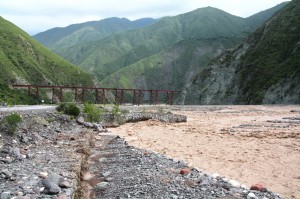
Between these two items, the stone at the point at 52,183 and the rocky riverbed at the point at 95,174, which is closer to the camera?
the stone at the point at 52,183

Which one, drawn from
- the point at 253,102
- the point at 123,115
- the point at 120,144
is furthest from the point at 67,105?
the point at 253,102

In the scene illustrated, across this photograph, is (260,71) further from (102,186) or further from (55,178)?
(55,178)

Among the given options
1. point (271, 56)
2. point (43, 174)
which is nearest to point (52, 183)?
point (43, 174)

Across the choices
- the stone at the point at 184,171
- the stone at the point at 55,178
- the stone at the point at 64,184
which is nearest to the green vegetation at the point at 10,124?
the stone at the point at 55,178

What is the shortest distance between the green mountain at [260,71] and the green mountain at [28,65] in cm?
5730

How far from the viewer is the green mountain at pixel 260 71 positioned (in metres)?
106

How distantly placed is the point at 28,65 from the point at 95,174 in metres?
148

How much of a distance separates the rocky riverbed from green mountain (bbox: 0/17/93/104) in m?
118

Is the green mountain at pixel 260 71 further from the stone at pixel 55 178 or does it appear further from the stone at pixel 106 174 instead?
the stone at pixel 55 178

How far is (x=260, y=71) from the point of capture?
120 metres

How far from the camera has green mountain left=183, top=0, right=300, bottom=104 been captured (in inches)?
4163

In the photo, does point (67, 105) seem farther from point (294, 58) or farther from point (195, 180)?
point (294, 58)

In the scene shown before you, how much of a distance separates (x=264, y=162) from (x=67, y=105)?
2477cm

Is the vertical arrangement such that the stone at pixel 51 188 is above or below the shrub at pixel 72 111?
above
